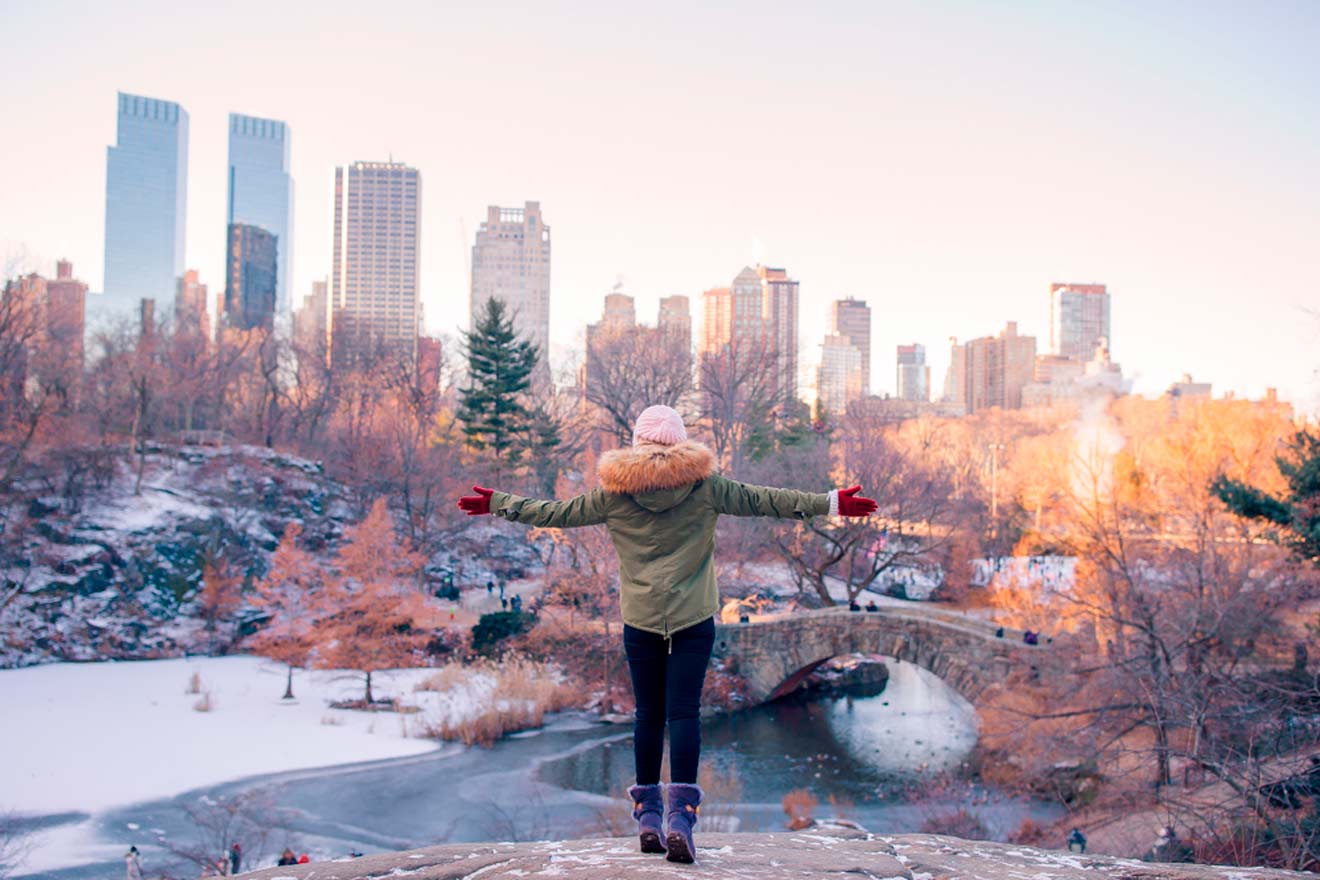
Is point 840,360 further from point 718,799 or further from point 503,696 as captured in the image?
point 718,799

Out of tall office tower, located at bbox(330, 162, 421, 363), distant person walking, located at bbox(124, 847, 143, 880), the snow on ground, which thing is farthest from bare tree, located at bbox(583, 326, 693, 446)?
tall office tower, located at bbox(330, 162, 421, 363)

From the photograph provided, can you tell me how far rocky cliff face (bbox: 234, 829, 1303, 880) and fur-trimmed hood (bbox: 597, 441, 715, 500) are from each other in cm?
149

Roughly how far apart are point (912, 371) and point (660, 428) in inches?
5672

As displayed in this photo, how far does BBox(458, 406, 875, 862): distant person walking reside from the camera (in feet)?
12.8

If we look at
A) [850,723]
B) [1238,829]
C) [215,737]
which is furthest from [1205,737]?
[215,737]

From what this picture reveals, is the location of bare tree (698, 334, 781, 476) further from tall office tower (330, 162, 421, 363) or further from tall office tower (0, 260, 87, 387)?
tall office tower (330, 162, 421, 363)

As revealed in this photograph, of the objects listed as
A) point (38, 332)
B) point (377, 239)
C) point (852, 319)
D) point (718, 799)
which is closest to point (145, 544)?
point (38, 332)

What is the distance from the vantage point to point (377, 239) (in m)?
144

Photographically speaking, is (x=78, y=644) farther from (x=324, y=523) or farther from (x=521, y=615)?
(x=521, y=615)

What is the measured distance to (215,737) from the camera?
19.3 meters

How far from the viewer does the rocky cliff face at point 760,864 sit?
11.8 ft

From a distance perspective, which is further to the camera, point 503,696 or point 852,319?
point 852,319

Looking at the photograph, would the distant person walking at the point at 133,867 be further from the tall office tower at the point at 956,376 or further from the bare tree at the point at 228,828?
the tall office tower at the point at 956,376

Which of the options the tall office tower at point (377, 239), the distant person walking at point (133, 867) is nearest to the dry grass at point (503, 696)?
the distant person walking at point (133, 867)
